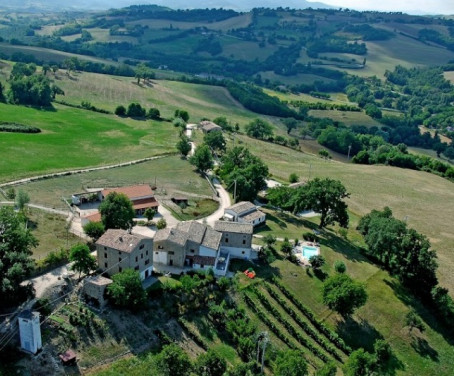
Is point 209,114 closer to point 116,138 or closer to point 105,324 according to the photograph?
point 116,138

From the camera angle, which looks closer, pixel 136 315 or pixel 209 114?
pixel 136 315

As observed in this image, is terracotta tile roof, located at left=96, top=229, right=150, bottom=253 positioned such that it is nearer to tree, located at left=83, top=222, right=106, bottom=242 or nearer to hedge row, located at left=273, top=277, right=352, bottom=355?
tree, located at left=83, top=222, right=106, bottom=242

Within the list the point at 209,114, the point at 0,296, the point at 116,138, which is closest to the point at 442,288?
the point at 0,296

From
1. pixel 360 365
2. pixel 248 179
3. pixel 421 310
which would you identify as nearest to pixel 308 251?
pixel 421 310

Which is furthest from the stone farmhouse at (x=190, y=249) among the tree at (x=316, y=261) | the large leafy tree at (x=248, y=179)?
the large leafy tree at (x=248, y=179)

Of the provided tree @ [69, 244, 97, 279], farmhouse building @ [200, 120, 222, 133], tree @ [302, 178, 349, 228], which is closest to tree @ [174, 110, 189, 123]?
farmhouse building @ [200, 120, 222, 133]

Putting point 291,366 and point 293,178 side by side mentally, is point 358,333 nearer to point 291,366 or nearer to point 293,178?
point 291,366
